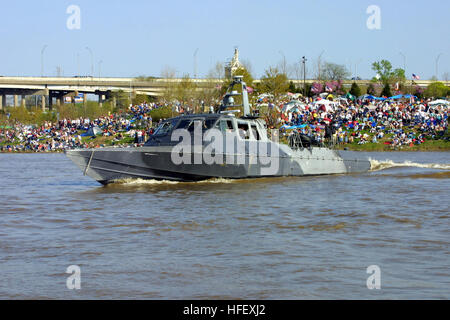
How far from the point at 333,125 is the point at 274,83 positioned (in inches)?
866

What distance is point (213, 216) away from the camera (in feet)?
45.9

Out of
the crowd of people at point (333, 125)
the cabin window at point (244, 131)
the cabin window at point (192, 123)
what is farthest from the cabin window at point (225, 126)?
the crowd of people at point (333, 125)

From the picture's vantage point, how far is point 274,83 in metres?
68.4

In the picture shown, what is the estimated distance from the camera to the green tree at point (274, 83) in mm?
68562

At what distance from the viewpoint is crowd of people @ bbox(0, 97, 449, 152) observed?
173 feet

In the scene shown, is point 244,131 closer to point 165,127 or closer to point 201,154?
point 201,154

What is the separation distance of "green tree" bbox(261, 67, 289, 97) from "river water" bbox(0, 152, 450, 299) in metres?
49.3

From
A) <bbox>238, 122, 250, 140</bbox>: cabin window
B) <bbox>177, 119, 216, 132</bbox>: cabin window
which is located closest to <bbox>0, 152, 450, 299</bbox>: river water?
<bbox>177, 119, 216, 132</bbox>: cabin window

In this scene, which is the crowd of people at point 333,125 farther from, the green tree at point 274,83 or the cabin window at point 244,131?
the cabin window at point 244,131

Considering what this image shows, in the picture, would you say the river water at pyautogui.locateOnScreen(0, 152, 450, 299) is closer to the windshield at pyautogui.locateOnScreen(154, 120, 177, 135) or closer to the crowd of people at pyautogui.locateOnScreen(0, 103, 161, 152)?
the windshield at pyautogui.locateOnScreen(154, 120, 177, 135)
